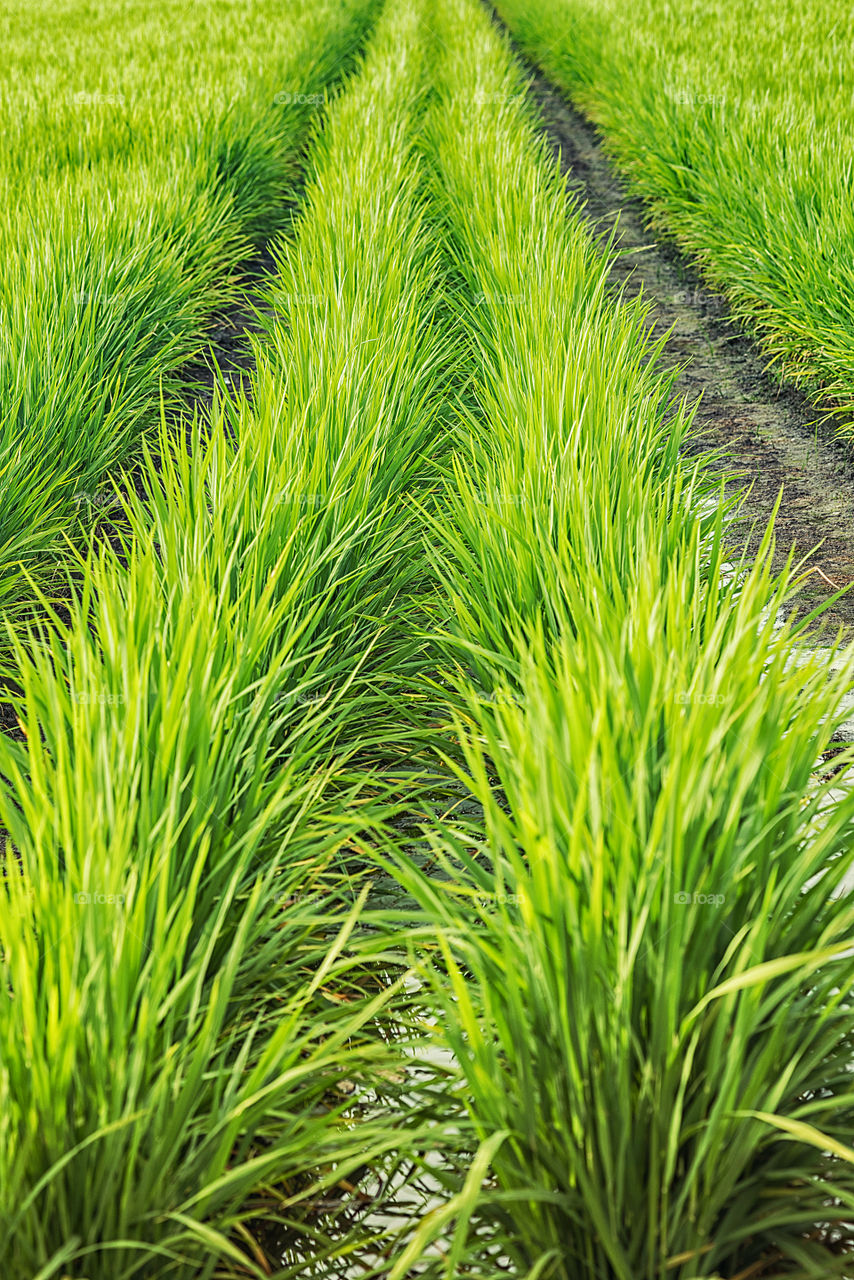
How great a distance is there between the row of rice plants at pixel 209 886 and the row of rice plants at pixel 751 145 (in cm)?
164

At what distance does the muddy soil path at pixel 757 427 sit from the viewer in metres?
2.37

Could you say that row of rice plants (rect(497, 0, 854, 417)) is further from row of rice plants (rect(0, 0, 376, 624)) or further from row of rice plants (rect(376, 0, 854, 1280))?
row of rice plants (rect(376, 0, 854, 1280))

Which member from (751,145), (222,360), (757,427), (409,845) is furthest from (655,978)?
(751,145)

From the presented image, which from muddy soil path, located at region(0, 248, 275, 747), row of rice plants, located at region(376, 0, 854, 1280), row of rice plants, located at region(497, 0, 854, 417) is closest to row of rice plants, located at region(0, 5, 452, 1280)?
row of rice plants, located at region(376, 0, 854, 1280)

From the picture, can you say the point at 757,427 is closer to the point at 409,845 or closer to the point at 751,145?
the point at 751,145

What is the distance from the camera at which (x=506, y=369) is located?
216cm

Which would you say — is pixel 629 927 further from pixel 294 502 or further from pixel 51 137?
pixel 51 137

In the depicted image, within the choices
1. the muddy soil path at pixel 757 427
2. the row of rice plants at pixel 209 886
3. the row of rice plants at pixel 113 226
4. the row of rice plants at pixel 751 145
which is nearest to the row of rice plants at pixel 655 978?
the row of rice plants at pixel 209 886

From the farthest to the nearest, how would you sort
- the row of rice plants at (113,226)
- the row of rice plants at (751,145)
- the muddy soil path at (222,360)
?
the row of rice plants at (751,145) < the muddy soil path at (222,360) < the row of rice plants at (113,226)

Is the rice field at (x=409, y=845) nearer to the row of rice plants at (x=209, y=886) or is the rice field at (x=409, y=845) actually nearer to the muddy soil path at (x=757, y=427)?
the row of rice plants at (x=209, y=886)

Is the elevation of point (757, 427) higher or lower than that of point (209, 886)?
lower

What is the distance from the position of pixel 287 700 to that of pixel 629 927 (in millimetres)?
610

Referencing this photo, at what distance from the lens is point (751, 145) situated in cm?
402

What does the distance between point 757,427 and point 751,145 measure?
1619 millimetres
